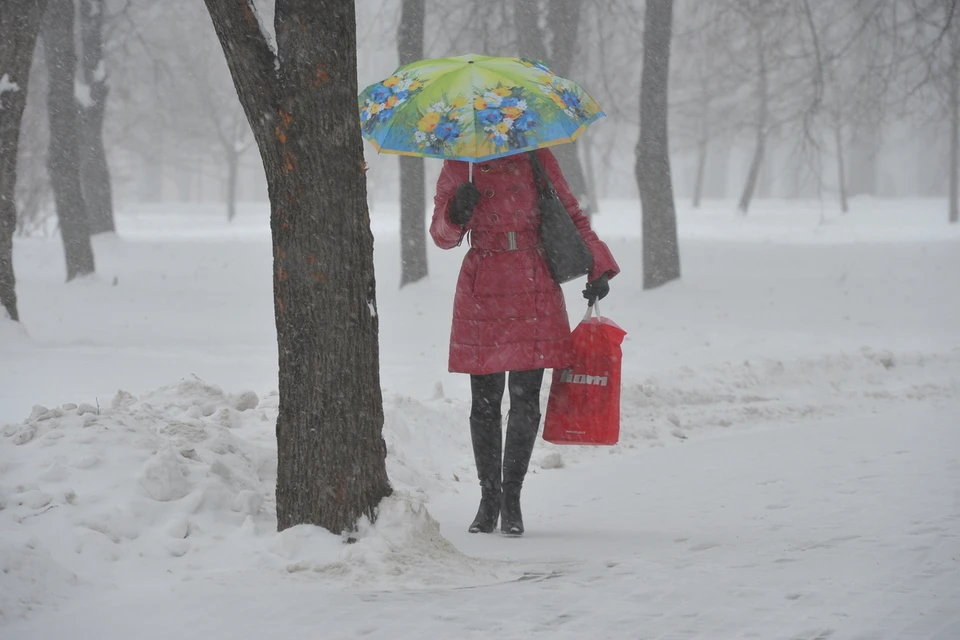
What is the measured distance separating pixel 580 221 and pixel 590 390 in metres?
0.80

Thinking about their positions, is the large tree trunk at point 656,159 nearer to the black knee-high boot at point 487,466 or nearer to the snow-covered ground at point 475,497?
the snow-covered ground at point 475,497

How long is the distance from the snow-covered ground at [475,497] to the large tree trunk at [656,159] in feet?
6.51

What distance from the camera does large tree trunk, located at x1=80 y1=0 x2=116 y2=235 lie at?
19.0m

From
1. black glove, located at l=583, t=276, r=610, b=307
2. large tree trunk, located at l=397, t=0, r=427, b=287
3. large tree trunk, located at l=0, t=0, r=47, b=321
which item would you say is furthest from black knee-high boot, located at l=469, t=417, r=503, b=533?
large tree trunk, located at l=397, t=0, r=427, b=287

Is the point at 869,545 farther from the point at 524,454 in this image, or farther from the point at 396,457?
the point at 396,457

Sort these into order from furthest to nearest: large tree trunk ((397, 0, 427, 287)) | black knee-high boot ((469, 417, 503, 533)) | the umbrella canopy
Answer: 1. large tree trunk ((397, 0, 427, 287))
2. black knee-high boot ((469, 417, 503, 533))
3. the umbrella canopy

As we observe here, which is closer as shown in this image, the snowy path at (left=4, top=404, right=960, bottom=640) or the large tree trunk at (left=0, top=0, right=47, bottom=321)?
the snowy path at (left=4, top=404, right=960, bottom=640)

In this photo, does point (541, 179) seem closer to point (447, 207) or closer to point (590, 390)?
point (447, 207)

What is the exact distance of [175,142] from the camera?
155 feet

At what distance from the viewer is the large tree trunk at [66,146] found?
1534 cm

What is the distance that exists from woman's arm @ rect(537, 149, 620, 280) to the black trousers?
1.84ft

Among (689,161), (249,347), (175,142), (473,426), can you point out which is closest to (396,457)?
Result: (473,426)

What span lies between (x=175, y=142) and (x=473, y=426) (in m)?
45.7

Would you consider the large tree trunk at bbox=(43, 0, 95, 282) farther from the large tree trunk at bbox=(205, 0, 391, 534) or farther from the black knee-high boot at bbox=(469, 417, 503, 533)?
the large tree trunk at bbox=(205, 0, 391, 534)
